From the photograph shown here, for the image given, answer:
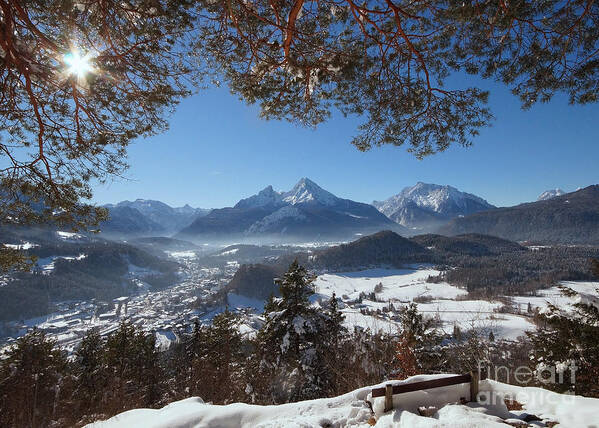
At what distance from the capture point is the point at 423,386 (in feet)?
11.7

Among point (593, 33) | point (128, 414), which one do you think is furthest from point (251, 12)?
point (128, 414)

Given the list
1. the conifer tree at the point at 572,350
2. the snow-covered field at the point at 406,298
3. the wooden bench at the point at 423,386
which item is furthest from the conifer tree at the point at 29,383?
the snow-covered field at the point at 406,298

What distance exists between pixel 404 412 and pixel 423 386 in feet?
1.55

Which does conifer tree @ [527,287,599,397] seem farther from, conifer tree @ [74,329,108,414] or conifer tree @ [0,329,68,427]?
conifer tree @ [0,329,68,427]

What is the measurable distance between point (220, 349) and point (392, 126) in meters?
14.8

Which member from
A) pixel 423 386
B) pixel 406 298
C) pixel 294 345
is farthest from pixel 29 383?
pixel 406 298

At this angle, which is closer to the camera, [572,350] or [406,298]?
[572,350]

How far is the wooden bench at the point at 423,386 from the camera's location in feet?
11.3

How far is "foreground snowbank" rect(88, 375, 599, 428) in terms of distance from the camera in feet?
10.2

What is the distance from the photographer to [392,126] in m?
5.47

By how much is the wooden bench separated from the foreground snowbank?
79mm

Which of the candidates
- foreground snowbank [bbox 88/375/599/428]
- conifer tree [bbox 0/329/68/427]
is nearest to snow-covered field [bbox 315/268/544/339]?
conifer tree [bbox 0/329/68/427]

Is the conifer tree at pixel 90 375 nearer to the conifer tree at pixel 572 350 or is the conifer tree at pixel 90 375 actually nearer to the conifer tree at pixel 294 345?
the conifer tree at pixel 294 345

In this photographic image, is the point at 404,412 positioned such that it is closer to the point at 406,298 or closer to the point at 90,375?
the point at 90,375
